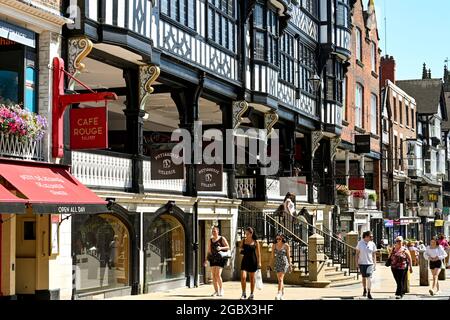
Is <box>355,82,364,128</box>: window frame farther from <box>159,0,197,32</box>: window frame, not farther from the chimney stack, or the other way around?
<box>159,0,197,32</box>: window frame

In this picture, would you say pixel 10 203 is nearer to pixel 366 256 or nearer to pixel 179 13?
pixel 366 256

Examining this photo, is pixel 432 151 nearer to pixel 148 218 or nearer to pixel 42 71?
pixel 148 218

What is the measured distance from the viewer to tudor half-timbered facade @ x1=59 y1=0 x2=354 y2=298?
16.1 metres

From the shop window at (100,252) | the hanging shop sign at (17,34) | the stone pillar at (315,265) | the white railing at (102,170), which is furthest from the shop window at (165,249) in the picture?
the hanging shop sign at (17,34)

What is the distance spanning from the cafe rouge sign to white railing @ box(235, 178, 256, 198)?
11.7 m

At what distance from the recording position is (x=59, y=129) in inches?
555

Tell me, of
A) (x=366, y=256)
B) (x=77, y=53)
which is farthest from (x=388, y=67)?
(x=77, y=53)

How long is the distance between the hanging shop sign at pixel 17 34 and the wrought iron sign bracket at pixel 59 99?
24.0 inches

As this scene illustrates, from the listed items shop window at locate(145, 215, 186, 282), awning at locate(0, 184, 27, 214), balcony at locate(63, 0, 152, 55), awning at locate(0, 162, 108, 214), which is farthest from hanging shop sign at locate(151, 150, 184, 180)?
awning at locate(0, 184, 27, 214)

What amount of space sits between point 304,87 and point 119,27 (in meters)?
15.7

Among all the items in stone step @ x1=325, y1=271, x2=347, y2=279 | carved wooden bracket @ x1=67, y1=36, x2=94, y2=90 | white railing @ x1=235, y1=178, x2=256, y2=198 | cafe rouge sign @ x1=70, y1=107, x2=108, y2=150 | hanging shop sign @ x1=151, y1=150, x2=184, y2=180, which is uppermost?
carved wooden bracket @ x1=67, y1=36, x2=94, y2=90

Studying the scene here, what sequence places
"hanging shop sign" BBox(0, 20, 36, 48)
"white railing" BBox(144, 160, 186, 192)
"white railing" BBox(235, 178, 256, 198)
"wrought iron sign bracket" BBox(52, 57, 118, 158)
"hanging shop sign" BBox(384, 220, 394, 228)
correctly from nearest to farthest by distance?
1. "hanging shop sign" BBox(0, 20, 36, 48)
2. "wrought iron sign bracket" BBox(52, 57, 118, 158)
3. "white railing" BBox(144, 160, 186, 192)
4. "white railing" BBox(235, 178, 256, 198)
5. "hanging shop sign" BBox(384, 220, 394, 228)

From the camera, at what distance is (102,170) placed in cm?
1622
